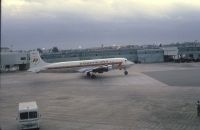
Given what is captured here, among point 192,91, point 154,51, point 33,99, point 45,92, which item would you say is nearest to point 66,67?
point 45,92

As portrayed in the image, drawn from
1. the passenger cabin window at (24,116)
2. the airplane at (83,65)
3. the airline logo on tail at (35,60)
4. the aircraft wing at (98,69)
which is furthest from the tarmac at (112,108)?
the airline logo on tail at (35,60)

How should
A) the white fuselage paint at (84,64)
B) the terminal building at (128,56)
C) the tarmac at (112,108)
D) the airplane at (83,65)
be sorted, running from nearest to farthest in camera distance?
1. the tarmac at (112,108)
2. the airplane at (83,65)
3. the white fuselage paint at (84,64)
4. the terminal building at (128,56)

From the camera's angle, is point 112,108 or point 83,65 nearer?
point 112,108

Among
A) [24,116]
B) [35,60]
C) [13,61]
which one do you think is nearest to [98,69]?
[35,60]

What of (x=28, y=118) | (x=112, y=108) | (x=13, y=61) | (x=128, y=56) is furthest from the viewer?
(x=128, y=56)

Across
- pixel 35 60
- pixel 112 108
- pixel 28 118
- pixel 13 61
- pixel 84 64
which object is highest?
pixel 35 60

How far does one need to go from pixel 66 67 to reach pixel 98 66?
7.43 metres

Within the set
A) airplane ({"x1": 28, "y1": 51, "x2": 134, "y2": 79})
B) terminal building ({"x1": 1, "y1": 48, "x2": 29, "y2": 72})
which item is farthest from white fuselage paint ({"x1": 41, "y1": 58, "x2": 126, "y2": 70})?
terminal building ({"x1": 1, "y1": 48, "x2": 29, "y2": 72})

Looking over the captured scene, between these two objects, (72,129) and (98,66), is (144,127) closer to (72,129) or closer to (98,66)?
(72,129)

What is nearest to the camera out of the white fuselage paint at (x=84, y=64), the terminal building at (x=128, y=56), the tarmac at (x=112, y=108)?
the tarmac at (x=112, y=108)

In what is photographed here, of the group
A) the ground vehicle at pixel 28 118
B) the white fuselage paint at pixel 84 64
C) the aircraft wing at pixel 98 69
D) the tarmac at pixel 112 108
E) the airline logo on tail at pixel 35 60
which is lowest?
the tarmac at pixel 112 108

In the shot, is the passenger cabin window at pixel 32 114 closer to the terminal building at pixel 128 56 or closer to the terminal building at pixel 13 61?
the terminal building at pixel 13 61

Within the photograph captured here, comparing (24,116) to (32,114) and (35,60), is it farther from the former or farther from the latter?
(35,60)

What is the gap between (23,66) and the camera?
110m
